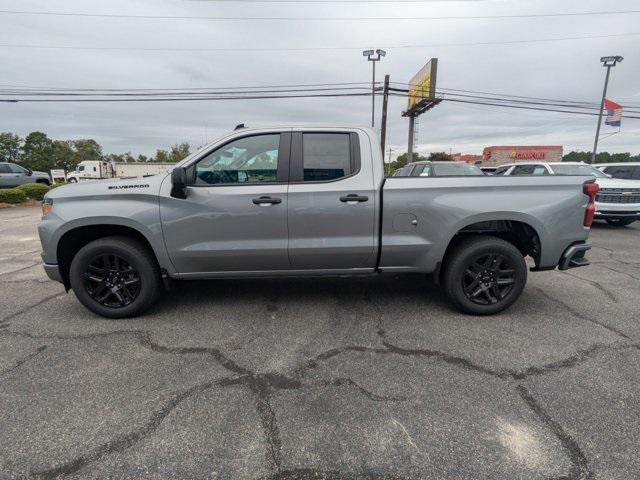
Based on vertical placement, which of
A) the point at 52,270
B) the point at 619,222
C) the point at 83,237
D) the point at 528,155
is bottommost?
the point at 619,222

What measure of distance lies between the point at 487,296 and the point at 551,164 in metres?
8.74

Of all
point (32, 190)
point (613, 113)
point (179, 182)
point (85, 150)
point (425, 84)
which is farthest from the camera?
point (85, 150)

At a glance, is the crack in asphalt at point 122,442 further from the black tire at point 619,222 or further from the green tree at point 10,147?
the green tree at point 10,147

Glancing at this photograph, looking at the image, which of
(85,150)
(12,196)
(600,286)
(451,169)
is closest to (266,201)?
(600,286)

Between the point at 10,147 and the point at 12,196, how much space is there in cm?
7203

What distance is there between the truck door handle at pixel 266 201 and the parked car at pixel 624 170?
37.4 feet

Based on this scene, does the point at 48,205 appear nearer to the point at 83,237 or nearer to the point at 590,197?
the point at 83,237

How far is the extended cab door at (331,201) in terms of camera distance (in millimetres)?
3469

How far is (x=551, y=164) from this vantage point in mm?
10336

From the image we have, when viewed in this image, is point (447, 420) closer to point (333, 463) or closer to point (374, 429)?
point (374, 429)

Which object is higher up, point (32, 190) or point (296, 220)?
point (296, 220)

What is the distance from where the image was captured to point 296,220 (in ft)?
11.4

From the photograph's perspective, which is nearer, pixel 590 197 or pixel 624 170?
pixel 590 197

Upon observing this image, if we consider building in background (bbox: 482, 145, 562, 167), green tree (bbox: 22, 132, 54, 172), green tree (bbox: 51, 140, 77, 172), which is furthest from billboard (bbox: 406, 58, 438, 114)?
green tree (bbox: 51, 140, 77, 172)
